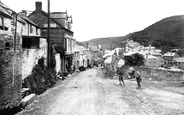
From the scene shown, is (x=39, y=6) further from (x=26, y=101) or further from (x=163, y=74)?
(x=163, y=74)

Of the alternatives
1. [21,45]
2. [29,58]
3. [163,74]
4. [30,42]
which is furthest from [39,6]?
[163,74]

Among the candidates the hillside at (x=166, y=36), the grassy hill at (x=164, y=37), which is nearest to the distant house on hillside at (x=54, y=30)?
the grassy hill at (x=164, y=37)

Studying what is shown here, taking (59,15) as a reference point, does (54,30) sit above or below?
below

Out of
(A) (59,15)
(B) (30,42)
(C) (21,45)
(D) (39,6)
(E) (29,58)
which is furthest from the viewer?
(A) (59,15)

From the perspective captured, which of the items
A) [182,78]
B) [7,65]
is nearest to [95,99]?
[7,65]

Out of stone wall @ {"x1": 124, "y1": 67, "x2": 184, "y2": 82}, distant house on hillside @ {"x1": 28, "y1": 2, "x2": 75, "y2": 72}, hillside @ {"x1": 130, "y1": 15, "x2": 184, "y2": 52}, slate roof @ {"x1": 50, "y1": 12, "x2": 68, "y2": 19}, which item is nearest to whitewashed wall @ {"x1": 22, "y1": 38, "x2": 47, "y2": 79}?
distant house on hillside @ {"x1": 28, "y1": 2, "x2": 75, "y2": 72}

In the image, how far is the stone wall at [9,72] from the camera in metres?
7.65

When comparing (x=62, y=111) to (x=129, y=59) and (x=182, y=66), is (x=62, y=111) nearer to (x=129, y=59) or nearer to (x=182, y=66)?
(x=129, y=59)

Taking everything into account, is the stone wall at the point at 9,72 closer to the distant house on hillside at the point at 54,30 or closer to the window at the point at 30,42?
the window at the point at 30,42

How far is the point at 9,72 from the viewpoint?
810 cm

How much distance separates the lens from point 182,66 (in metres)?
59.1

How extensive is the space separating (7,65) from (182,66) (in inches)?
2516

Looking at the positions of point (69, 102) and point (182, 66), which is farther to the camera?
point (182, 66)

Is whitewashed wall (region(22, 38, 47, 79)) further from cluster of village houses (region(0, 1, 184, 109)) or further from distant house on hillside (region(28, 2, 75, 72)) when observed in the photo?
distant house on hillside (region(28, 2, 75, 72))
